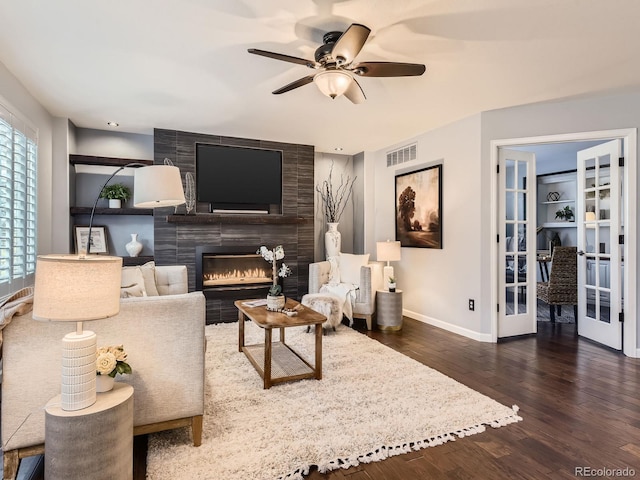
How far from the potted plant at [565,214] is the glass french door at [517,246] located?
3586mm

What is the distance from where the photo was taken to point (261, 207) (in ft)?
17.5

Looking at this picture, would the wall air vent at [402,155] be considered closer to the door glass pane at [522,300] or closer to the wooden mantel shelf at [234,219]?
the wooden mantel shelf at [234,219]

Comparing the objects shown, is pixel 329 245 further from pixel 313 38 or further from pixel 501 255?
pixel 313 38

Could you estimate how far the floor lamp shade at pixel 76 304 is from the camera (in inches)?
58.2

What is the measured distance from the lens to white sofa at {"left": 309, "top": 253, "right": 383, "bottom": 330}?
4531mm

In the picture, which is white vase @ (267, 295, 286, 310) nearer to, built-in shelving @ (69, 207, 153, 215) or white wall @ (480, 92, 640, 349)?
white wall @ (480, 92, 640, 349)

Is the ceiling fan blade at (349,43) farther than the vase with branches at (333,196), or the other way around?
the vase with branches at (333,196)

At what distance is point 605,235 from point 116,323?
4796mm

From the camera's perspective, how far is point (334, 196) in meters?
6.28

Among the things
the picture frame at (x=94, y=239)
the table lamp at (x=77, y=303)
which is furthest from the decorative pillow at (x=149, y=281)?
the picture frame at (x=94, y=239)

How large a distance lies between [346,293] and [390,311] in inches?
23.1

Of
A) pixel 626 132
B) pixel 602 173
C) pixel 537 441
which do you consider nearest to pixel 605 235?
pixel 602 173

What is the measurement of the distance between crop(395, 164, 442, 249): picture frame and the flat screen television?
6.07 feet

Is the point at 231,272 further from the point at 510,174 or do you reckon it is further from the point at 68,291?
the point at 510,174
